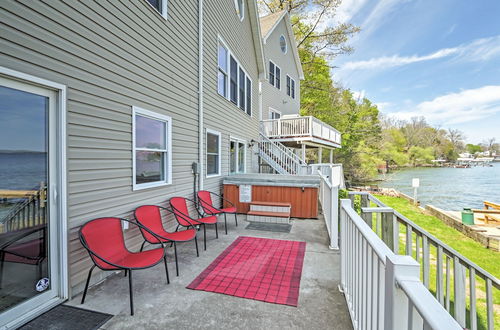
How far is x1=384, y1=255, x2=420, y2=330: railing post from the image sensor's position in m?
1.01

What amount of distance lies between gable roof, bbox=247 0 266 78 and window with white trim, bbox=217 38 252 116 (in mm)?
1472

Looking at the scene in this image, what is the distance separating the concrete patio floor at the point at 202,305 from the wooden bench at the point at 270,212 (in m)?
2.30

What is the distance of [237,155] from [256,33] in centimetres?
511

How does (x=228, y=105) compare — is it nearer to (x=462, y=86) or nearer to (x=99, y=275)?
(x=99, y=275)

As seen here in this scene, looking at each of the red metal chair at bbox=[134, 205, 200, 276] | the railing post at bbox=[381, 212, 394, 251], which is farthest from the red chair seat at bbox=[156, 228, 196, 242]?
the railing post at bbox=[381, 212, 394, 251]

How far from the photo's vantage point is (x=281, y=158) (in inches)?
397

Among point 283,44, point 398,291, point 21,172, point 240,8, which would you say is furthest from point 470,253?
point 283,44

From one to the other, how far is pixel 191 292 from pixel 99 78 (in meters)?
2.71

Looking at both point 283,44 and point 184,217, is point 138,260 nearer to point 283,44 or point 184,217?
point 184,217

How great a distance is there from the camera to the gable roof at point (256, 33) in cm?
900

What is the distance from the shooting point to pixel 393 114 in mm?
49688

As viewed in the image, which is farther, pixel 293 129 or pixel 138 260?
pixel 293 129

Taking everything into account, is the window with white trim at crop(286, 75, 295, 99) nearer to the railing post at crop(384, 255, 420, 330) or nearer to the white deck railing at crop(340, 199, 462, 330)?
the white deck railing at crop(340, 199, 462, 330)

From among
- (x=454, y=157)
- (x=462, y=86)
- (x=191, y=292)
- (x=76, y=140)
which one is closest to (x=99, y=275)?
(x=191, y=292)
